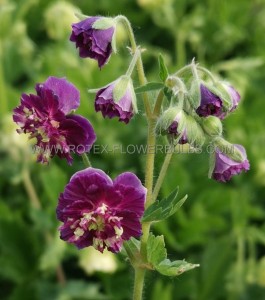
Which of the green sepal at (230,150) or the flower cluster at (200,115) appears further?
the green sepal at (230,150)

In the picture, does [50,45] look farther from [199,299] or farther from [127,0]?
[199,299]

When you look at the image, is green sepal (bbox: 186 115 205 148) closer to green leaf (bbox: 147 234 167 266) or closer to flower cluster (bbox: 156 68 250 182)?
flower cluster (bbox: 156 68 250 182)

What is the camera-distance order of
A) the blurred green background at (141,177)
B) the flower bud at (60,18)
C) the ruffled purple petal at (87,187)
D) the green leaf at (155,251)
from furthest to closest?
the flower bud at (60,18)
the blurred green background at (141,177)
the green leaf at (155,251)
the ruffled purple petal at (87,187)

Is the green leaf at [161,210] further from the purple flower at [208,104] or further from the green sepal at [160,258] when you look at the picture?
the purple flower at [208,104]

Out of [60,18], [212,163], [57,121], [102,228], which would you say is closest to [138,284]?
[102,228]

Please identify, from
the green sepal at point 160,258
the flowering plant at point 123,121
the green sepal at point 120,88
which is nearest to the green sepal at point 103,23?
the flowering plant at point 123,121

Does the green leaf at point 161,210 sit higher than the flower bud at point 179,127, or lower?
lower

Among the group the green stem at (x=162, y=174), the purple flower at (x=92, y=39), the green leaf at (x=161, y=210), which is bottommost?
the green leaf at (x=161, y=210)
